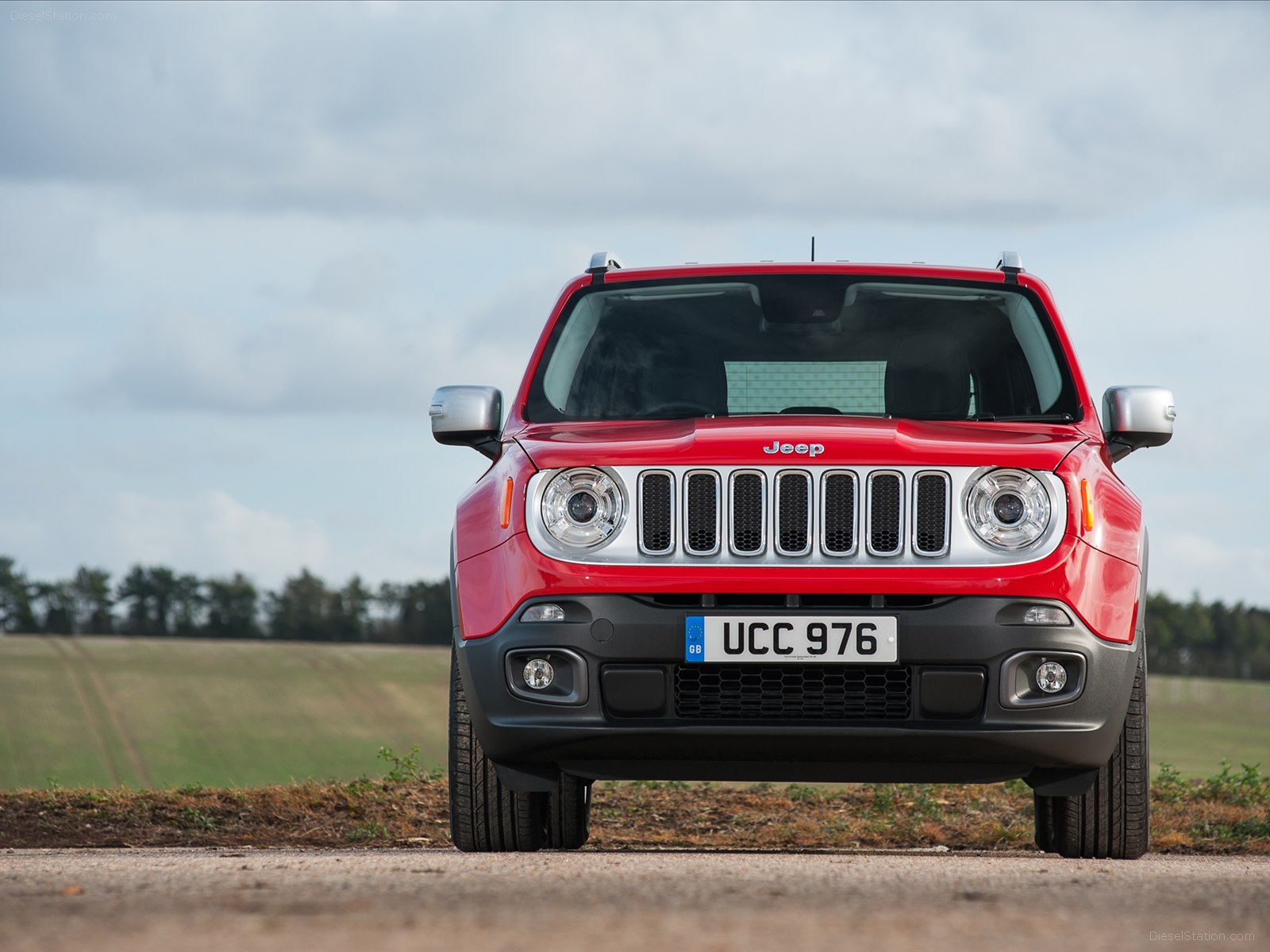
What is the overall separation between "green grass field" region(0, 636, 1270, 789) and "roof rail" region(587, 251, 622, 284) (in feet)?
137

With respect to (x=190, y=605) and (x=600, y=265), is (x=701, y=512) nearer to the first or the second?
(x=600, y=265)

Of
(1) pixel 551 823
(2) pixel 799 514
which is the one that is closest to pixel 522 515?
(2) pixel 799 514

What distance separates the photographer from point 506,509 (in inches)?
224

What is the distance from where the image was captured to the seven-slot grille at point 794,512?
5516 mm

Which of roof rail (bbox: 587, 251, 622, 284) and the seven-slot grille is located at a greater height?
roof rail (bbox: 587, 251, 622, 284)

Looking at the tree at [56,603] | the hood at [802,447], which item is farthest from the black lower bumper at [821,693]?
the tree at [56,603]

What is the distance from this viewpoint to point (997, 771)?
569cm

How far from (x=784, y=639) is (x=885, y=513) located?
54cm

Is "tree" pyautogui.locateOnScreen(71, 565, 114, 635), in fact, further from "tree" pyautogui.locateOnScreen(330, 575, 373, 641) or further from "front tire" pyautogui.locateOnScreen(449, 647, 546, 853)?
"front tire" pyautogui.locateOnScreen(449, 647, 546, 853)

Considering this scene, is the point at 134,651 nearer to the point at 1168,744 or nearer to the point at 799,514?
the point at 1168,744

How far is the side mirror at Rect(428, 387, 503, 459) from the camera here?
6.41 metres

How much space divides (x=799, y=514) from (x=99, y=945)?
2.86 meters

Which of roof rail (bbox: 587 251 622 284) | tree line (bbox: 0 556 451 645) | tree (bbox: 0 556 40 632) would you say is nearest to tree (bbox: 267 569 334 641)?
tree line (bbox: 0 556 451 645)

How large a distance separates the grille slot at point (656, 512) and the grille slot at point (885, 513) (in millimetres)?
649
